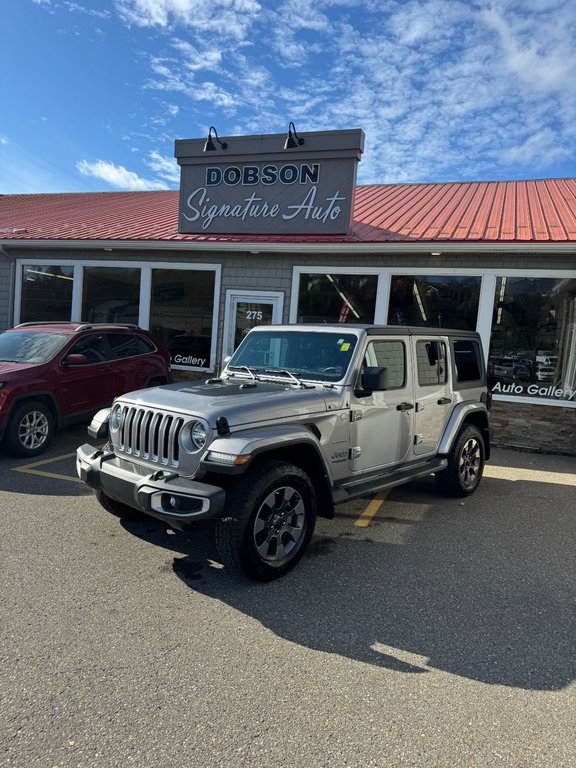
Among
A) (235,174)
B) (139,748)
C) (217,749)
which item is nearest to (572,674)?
(217,749)

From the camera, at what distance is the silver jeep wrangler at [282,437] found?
3.54 metres

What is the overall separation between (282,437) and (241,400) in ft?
1.44

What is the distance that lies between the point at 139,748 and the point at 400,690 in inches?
50.5

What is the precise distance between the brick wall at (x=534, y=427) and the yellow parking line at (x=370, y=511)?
378 cm

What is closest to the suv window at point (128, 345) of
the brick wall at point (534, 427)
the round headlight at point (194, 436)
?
the round headlight at point (194, 436)

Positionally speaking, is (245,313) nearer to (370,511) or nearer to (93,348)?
(93,348)

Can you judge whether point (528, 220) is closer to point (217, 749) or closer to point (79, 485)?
point (79, 485)

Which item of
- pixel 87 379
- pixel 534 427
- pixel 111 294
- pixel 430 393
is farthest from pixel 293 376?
pixel 111 294

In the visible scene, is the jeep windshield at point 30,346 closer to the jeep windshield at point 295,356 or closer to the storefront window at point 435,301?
the jeep windshield at point 295,356

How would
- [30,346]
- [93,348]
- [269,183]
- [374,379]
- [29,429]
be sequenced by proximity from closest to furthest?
[374,379] → [29,429] → [30,346] → [93,348] → [269,183]

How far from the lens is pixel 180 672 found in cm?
279

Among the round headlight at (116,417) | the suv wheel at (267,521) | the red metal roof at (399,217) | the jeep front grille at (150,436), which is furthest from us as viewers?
the red metal roof at (399,217)

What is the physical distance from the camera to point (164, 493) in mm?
3457

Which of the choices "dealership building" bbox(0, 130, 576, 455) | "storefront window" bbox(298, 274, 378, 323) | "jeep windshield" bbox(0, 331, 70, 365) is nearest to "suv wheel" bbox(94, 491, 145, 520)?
"jeep windshield" bbox(0, 331, 70, 365)
